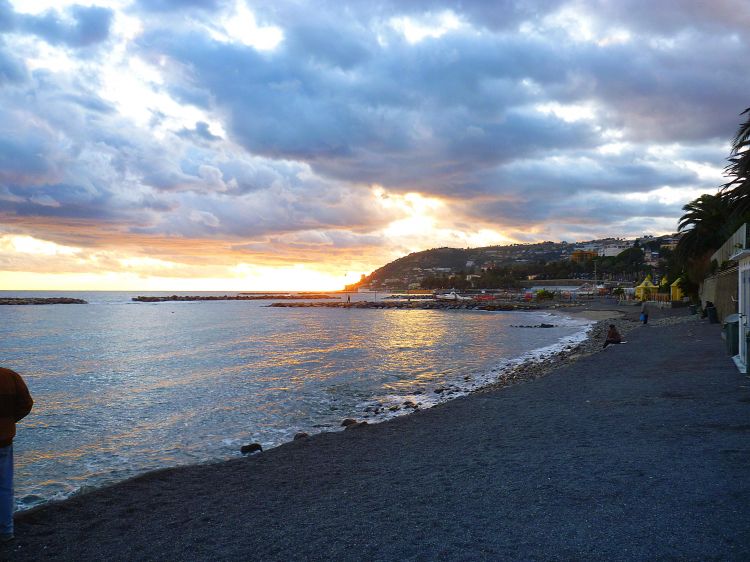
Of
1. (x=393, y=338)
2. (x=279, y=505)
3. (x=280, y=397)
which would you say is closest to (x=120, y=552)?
(x=279, y=505)

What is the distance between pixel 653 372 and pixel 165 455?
13.0 m

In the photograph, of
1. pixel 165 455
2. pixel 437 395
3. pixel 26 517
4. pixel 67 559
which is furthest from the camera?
pixel 437 395

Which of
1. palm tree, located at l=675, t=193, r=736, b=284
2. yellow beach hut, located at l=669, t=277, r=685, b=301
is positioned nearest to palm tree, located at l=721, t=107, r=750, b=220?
palm tree, located at l=675, t=193, r=736, b=284

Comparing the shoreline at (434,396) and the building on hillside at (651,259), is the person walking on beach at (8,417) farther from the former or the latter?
the building on hillside at (651,259)

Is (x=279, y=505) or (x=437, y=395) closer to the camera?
(x=279, y=505)

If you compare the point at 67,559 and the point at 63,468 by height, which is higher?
the point at 67,559

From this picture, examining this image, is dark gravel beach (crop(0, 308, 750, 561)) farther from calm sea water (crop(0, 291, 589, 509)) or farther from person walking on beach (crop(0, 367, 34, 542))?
calm sea water (crop(0, 291, 589, 509))

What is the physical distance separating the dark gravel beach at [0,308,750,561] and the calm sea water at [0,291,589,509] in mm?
2738

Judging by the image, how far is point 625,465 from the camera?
268 inches

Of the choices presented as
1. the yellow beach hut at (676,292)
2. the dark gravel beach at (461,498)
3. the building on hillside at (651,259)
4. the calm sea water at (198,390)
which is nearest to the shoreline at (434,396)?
the calm sea water at (198,390)

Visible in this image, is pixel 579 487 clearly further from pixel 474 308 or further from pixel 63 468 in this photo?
pixel 474 308

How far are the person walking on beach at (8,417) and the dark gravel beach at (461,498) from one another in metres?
0.58

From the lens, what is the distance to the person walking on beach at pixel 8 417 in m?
5.37

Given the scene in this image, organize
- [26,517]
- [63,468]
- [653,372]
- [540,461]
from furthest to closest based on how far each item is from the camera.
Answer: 1. [653,372]
2. [63,468]
3. [540,461]
4. [26,517]
